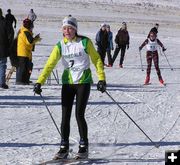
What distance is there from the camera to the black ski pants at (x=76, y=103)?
691cm

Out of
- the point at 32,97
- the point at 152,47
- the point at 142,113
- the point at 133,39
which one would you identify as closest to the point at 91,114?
the point at 142,113

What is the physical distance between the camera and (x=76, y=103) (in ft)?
22.9

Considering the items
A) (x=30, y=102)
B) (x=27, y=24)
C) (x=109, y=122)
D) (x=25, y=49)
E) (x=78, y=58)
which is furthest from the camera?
(x=25, y=49)

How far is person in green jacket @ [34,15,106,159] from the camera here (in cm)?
688

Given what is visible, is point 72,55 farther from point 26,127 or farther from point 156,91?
point 156,91

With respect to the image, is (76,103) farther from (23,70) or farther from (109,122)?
(23,70)

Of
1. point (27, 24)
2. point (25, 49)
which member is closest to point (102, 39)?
point (25, 49)

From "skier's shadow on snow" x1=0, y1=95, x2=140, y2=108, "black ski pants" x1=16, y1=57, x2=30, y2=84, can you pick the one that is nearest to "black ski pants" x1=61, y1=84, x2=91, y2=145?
"skier's shadow on snow" x1=0, y1=95, x2=140, y2=108

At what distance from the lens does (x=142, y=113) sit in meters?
10.9

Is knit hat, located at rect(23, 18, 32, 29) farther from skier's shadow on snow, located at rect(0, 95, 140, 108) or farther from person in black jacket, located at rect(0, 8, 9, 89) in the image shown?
skier's shadow on snow, located at rect(0, 95, 140, 108)

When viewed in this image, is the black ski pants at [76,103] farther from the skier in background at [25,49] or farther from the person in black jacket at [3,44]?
the skier in background at [25,49]

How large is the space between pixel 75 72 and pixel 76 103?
14.9 inches

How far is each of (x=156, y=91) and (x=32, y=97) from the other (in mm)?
3347

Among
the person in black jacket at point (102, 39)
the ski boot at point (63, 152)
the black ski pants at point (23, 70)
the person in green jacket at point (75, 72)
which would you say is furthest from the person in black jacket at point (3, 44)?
the person in black jacket at point (102, 39)
